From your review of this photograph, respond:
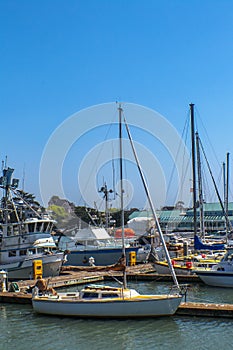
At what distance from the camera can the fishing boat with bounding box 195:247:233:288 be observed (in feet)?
122

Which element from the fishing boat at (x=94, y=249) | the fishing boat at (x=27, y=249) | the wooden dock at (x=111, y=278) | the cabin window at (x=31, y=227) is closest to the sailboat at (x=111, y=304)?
the wooden dock at (x=111, y=278)

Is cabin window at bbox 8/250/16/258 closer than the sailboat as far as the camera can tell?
No

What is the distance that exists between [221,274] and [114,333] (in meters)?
15.6

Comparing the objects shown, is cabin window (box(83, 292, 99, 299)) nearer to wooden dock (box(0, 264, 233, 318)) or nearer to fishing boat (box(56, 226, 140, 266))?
wooden dock (box(0, 264, 233, 318))

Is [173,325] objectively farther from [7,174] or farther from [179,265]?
[7,174]

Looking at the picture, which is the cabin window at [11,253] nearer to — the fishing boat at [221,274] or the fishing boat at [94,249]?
the fishing boat at [94,249]

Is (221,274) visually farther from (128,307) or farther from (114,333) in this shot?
(114,333)

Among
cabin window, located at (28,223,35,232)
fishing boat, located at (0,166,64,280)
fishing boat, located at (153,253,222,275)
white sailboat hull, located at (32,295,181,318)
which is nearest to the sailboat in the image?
white sailboat hull, located at (32,295,181,318)

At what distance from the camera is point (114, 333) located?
79.3 ft

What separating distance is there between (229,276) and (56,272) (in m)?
15.8

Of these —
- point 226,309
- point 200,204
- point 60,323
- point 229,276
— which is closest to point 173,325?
point 226,309

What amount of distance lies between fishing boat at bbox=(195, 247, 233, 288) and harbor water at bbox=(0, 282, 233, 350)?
11706mm

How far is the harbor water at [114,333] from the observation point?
22.3 m

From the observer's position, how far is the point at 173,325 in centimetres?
2506
